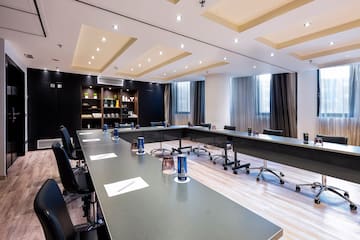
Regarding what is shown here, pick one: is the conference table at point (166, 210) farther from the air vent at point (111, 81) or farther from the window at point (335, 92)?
the air vent at point (111, 81)

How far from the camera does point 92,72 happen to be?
708 cm

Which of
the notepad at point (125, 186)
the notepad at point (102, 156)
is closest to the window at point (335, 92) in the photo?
the notepad at point (102, 156)

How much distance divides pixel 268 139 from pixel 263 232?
294 centimetres

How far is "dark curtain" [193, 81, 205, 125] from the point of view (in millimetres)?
8852

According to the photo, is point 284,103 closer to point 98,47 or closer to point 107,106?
point 98,47

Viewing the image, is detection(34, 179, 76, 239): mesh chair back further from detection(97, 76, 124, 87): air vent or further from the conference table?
detection(97, 76, 124, 87): air vent

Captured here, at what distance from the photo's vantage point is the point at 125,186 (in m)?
1.38

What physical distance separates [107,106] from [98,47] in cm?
366

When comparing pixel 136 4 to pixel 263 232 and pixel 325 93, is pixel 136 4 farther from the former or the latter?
pixel 325 93

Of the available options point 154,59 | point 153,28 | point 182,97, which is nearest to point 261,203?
point 153,28

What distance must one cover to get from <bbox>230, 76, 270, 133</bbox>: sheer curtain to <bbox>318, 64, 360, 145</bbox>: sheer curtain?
1862 mm

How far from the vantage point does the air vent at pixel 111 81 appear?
24.9 feet

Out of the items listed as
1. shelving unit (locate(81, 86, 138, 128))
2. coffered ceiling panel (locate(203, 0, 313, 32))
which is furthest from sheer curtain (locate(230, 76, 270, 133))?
coffered ceiling panel (locate(203, 0, 313, 32))

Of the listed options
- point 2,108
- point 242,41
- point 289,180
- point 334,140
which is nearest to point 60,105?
point 2,108
